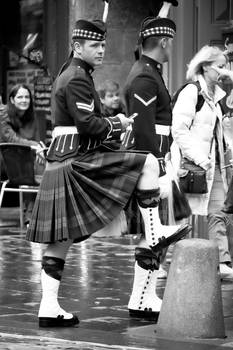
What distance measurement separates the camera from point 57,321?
25.1 feet

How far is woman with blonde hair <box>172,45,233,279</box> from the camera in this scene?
10133 mm

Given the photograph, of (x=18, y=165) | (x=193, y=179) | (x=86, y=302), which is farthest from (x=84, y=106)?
(x=18, y=165)

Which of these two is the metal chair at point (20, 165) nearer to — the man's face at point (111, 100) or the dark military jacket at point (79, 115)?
the man's face at point (111, 100)

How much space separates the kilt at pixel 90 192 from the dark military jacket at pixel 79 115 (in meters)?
0.12

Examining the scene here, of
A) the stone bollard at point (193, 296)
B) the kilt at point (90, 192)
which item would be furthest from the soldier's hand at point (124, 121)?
the stone bollard at point (193, 296)

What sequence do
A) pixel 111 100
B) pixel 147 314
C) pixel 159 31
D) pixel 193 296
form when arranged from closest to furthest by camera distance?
pixel 193 296 → pixel 147 314 → pixel 159 31 → pixel 111 100

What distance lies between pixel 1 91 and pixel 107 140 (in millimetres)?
10734

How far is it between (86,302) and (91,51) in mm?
1938

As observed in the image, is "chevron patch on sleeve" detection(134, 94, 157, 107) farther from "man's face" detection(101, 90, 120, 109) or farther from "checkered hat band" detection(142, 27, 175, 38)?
"man's face" detection(101, 90, 120, 109)

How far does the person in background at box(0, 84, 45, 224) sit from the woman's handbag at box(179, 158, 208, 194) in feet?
17.4

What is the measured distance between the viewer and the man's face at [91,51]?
7879 millimetres

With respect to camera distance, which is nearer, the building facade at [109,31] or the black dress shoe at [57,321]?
the black dress shoe at [57,321]

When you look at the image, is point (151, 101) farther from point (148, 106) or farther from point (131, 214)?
point (131, 214)

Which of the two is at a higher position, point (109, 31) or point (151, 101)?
point (109, 31)
